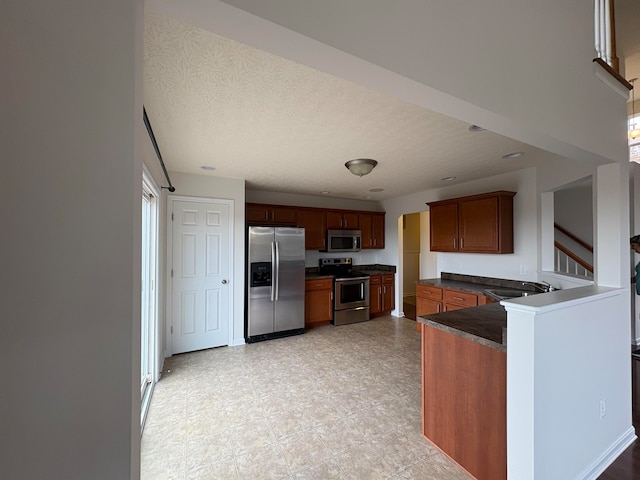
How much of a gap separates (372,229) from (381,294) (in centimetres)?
134

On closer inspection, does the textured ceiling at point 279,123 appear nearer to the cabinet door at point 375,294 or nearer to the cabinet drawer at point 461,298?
the cabinet drawer at point 461,298

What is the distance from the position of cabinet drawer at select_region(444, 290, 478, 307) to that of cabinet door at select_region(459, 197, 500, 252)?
0.66 m

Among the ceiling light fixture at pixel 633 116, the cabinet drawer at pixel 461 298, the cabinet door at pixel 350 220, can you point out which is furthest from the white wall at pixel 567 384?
the cabinet door at pixel 350 220

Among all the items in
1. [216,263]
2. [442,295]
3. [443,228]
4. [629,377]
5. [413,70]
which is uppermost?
[413,70]

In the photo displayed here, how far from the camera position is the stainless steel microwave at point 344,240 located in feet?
17.1

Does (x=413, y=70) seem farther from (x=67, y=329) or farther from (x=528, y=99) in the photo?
(x=67, y=329)

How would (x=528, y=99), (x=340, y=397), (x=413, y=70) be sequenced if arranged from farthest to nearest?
(x=340, y=397)
(x=528, y=99)
(x=413, y=70)

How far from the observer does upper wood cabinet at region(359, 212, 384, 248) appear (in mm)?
5629

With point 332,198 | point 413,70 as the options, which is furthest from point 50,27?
point 332,198

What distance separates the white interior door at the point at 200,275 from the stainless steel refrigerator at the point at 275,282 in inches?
14.2

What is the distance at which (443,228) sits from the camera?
4.33 meters

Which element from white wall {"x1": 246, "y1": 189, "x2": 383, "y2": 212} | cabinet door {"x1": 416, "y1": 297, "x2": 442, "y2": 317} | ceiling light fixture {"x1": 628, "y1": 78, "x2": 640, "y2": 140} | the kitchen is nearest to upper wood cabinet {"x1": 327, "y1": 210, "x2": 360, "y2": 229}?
white wall {"x1": 246, "y1": 189, "x2": 383, "y2": 212}

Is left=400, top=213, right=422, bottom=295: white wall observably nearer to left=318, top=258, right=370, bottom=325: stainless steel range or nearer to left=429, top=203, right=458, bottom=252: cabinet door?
Answer: left=318, top=258, right=370, bottom=325: stainless steel range

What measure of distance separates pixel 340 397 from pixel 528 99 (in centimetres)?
266
